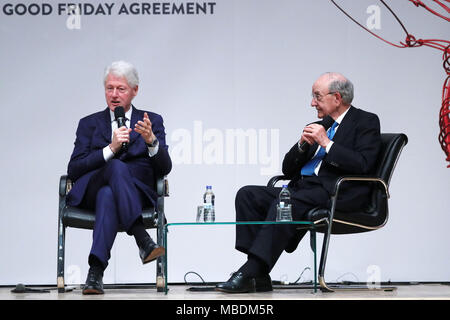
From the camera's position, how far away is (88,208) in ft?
15.2

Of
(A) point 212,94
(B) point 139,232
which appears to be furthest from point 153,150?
(A) point 212,94

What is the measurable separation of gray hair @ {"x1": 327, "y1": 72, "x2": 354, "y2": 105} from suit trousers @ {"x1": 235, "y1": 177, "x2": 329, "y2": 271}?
→ 520 mm

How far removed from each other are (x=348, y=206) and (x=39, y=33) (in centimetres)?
272

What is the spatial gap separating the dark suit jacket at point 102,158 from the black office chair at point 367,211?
907 millimetres

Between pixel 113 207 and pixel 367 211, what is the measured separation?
142 centimetres

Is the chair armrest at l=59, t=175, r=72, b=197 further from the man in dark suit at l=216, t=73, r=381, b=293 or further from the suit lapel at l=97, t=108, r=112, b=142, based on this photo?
the man in dark suit at l=216, t=73, r=381, b=293

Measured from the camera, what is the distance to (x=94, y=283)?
4.18 meters

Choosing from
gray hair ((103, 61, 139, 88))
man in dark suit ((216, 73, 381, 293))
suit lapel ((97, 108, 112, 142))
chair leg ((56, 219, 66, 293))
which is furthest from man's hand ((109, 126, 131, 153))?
man in dark suit ((216, 73, 381, 293))

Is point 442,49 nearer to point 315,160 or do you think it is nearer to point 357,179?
point 315,160

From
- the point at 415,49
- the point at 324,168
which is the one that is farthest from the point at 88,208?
the point at 415,49

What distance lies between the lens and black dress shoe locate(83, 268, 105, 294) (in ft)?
13.6
